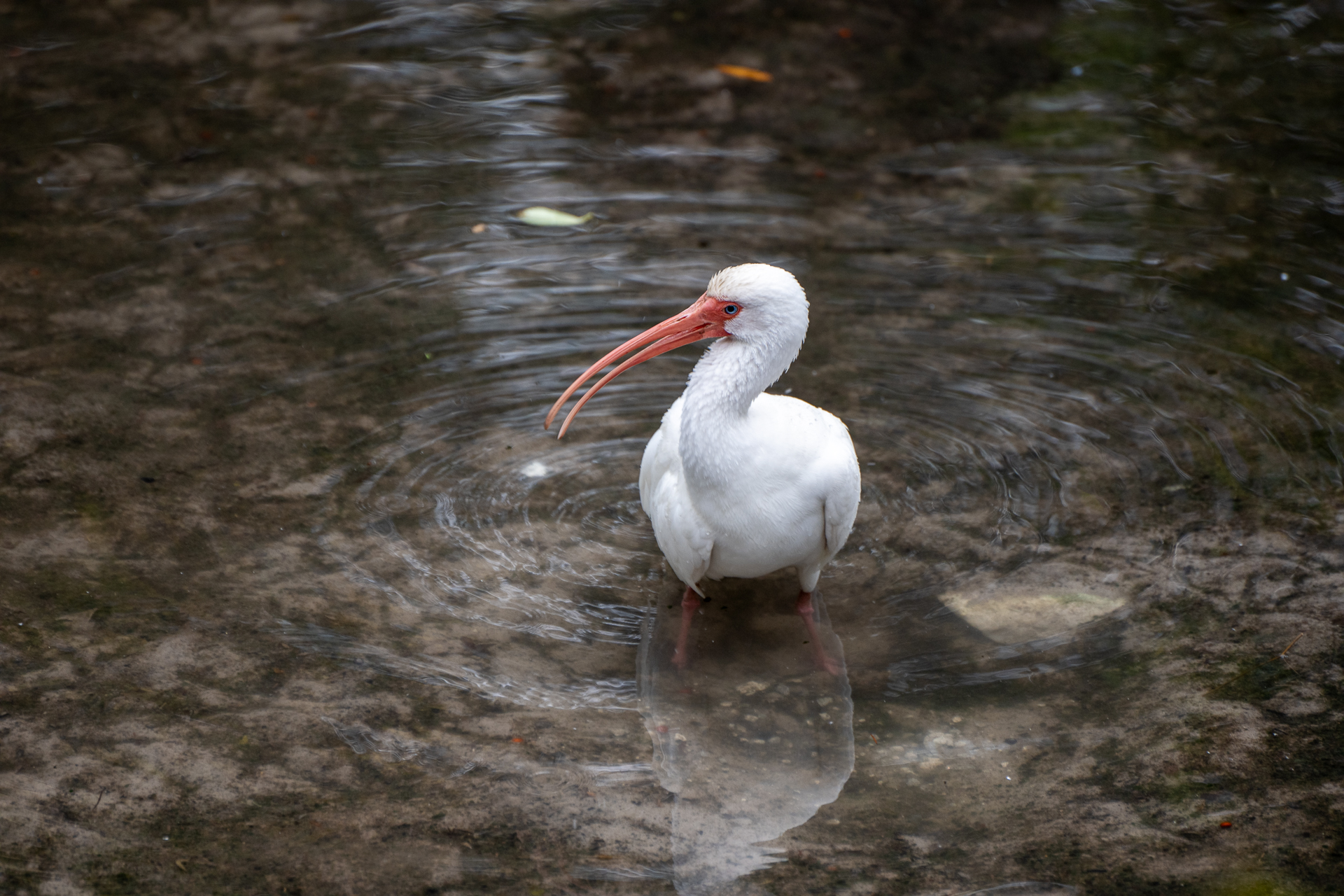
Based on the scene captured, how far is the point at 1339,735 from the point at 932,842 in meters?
1.29

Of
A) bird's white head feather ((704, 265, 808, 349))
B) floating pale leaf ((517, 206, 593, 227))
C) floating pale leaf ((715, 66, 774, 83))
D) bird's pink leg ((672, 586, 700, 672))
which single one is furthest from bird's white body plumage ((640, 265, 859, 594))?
floating pale leaf ((715, 66, 774, 83))

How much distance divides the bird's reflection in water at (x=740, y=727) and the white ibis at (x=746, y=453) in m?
0.21

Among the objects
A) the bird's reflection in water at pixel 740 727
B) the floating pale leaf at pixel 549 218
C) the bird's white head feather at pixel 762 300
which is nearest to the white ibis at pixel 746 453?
the bird's white head feather at pixel 762 300

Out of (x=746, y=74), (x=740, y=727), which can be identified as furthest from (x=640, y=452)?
(x=746, y=74)

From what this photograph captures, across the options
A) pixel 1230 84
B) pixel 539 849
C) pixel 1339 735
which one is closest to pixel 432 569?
pixel 539 849

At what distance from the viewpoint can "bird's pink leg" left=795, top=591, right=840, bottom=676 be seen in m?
3.98

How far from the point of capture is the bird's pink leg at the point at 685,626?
402 cm

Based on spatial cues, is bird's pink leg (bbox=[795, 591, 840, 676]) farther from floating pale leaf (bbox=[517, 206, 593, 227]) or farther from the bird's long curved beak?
floating pale leaf (bbox=[517, 206, 593, 227])

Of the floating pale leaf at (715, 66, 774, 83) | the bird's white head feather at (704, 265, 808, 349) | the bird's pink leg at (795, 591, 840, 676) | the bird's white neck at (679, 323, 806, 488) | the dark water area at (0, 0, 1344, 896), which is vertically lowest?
the bird's pink leg at (795, 591, 840, 676)

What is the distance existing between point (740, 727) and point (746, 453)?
0.85 meters

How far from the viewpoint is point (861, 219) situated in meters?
6.50

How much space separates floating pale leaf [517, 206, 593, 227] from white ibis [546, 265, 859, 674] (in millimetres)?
2713

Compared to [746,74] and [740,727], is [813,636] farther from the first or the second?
[746,74]

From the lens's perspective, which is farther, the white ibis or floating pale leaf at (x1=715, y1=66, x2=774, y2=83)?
floating pale leaf at (x1=715, y1=66, x2=774, y2=83)
